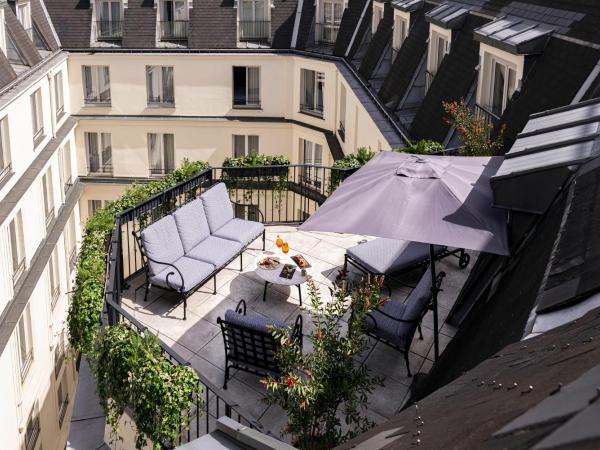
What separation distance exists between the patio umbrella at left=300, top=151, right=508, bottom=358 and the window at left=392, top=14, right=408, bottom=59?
1266 cm

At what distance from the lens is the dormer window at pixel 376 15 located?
968 inches

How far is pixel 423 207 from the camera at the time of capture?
8.14 m

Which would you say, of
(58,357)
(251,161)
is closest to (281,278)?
(251,161)

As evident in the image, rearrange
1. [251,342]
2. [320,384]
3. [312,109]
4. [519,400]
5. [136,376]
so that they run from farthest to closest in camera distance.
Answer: [312,109]
[251,342]
[136,376]
[320,384]
[519,400]

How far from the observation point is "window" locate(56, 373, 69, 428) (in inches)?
853

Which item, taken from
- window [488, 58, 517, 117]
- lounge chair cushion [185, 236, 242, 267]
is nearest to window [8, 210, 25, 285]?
lounge chair cushion [185, 236, 242, 267]

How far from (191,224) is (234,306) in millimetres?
1731

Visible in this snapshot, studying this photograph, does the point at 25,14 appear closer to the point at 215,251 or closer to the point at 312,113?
the point at 312,113

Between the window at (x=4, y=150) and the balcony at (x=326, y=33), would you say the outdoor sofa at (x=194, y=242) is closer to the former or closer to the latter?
the window at (x=4, y=150)

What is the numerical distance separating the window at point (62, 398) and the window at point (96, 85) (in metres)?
12.6

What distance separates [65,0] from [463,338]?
86.8 ft

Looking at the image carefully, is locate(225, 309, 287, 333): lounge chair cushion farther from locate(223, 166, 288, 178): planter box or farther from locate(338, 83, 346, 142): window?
locate(338, 83, 346, 142): window

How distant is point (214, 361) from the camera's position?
9.33m

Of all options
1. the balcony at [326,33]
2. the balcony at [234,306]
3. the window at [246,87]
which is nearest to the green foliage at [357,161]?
the balcony at [234,306]
